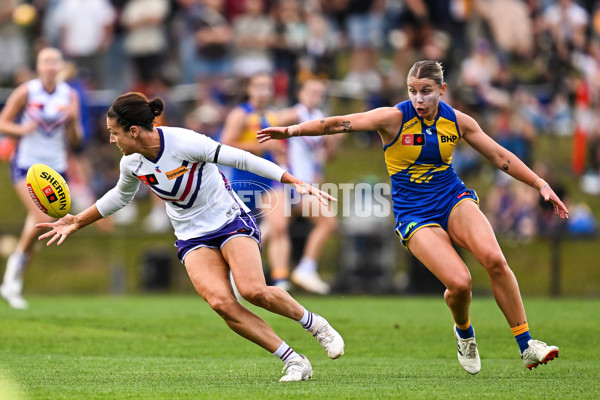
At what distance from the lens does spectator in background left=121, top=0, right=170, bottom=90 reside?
1803cm

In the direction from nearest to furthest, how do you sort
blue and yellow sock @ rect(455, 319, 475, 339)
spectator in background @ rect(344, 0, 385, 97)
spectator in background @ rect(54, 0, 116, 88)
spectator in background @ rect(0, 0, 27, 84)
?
blue and yellow sock @ rect(455, 319, 475, 339), spectator in background @ rect(54, 0, 116, 88), spectator in background @ rect(344, 0, 385, 97), spectator in background @ rect(0, 0, 27, 84)

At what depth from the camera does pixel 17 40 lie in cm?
1912

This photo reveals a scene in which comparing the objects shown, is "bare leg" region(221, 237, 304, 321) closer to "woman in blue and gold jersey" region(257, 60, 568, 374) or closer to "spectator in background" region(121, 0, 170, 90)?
"woman in blue and gold jersey" region(257, 60, 568, 374)

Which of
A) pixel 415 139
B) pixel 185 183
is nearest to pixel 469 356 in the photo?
pixel 415 139

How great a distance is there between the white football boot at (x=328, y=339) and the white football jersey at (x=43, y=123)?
19.9 feet

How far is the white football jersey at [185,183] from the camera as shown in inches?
288

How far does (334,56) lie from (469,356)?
11778 millimetres

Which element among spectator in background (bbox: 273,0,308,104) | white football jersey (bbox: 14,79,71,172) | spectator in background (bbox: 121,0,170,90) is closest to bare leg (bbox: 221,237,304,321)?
white football jersey (bbox: 14,79,71,172)

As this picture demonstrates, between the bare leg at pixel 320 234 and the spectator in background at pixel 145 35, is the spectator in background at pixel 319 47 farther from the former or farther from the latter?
the bare leg at pixel 320 234

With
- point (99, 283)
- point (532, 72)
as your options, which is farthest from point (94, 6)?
point (532, 72)

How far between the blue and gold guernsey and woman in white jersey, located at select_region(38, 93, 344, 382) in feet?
3.70

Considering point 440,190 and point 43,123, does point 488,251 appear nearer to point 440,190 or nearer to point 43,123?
point 440,190

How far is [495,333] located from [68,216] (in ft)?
16.1

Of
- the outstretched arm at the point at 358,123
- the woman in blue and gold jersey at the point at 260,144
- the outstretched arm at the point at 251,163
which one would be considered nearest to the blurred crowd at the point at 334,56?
the woman in blue and gold jersey at the point at 260,144
